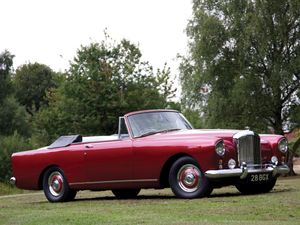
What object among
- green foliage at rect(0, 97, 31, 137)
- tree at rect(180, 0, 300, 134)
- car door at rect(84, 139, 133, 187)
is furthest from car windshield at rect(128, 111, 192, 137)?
green foliage at rect(0, 97, 31, 137)

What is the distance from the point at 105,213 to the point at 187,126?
13.1 ft

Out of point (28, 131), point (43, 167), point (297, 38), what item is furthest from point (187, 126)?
point (28, 131)

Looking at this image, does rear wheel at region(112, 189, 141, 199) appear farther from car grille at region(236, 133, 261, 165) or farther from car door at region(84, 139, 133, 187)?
car grille at region(236, 133, 261, 165)

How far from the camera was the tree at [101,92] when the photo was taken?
1314 inches

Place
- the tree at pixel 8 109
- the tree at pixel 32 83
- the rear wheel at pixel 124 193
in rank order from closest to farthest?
the rear wheel at pixel 124 193 → the tree at pixel 8 109 → the tree at pixel 32 83

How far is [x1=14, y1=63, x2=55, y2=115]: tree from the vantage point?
252ft

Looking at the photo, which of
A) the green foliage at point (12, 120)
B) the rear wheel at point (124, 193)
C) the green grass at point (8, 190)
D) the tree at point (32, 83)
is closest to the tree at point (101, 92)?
the green grass at point (8, 190)

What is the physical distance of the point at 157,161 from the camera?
12.7m

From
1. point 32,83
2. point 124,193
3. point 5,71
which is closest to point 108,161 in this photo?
point 124,193

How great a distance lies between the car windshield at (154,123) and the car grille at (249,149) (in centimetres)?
166

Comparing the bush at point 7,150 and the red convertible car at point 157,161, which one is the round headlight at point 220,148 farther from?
the bush at point 7,150

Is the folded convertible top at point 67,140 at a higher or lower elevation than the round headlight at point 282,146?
higher

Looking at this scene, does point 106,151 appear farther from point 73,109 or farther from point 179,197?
point 73,109

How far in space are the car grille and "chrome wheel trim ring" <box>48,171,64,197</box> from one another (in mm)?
4035
